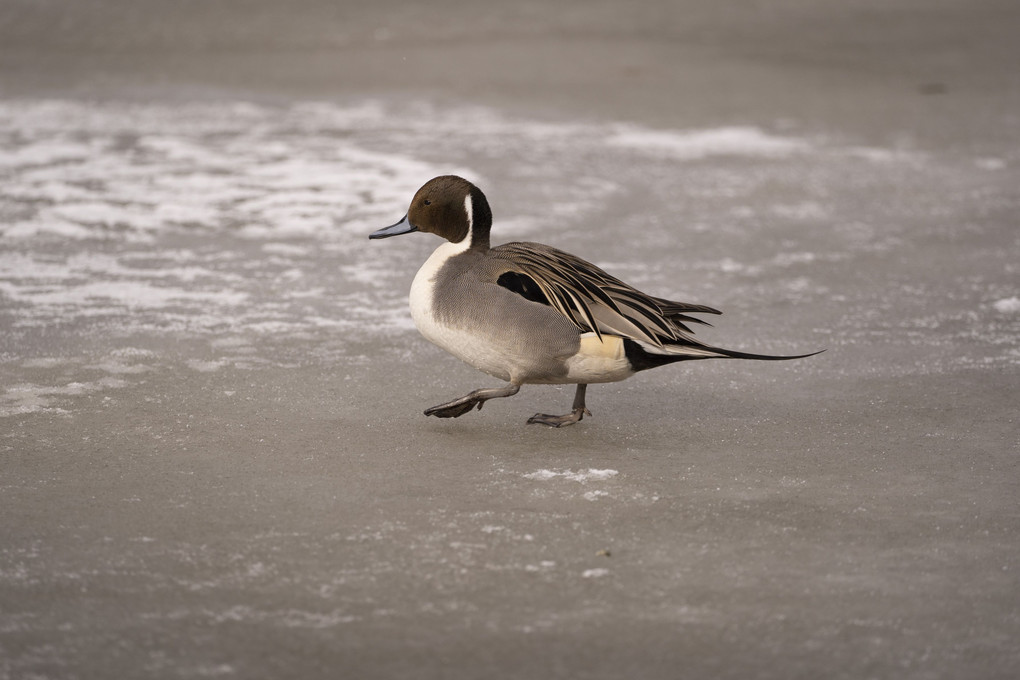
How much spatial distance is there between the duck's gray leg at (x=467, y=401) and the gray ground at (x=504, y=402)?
0.08 metres

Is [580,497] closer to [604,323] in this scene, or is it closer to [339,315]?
[604,323]

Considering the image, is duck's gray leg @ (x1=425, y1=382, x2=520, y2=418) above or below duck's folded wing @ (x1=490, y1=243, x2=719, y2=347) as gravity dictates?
below

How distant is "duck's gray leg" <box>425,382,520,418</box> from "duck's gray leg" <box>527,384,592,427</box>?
0.16m

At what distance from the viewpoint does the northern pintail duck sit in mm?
3982

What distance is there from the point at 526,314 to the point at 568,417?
44 centimetres

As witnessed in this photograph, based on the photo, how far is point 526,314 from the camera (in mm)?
4000

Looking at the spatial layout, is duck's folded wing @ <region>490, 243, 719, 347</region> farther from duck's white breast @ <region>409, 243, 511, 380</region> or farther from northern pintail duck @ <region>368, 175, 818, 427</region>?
duck's white breast @ <region>409, 243, 511, 380</region>

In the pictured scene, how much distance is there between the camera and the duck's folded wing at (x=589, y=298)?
13.0ft

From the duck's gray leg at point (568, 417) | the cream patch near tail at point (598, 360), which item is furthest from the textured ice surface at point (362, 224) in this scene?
the cream patch near tail at point (598, 360)

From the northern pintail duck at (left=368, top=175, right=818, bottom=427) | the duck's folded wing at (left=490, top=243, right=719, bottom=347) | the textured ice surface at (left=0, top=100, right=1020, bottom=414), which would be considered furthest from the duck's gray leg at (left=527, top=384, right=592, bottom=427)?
the textured ice surface at (left=0, top=100, right=1020, bottom=414)

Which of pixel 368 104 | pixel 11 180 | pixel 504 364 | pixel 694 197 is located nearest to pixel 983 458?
pixel 504 364

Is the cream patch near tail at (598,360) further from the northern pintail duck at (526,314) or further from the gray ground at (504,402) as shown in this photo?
the gray ground at (504,402)

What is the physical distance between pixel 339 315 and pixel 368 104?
15.7 feet

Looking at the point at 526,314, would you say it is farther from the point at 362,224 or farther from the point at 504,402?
the point at 362,224
